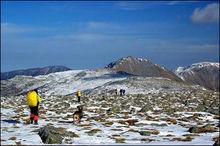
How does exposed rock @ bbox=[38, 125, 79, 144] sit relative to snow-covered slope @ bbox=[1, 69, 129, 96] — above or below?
below

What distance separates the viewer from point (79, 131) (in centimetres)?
2528

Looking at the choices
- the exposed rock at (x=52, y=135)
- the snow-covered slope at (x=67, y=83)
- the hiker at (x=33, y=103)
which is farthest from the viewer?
the snow-covered slope at (x=67, y=83)

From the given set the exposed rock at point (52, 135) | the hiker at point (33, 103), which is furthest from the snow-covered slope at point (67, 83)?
the exposed rock at point (52, 135)

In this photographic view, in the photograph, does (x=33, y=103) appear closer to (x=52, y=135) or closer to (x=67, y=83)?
(x=52, y=135)

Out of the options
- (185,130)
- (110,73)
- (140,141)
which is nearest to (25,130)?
(140,141)

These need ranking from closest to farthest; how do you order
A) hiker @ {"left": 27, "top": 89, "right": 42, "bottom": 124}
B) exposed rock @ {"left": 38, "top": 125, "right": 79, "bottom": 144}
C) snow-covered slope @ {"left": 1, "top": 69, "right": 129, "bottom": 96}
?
exposed rock @ {"left": 38, "top": 125, "right": 79, "bottom": 144}
hiker @ {"left": 27, "top": 89, "right": 42, "bottom": 124}
snow-covered slope @ {"left": 1, "top": 69, "right": 129, "bottom": 96}

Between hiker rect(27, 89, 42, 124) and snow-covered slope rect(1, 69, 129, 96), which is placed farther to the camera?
snow-covered slope rect(1, 69, 129, 96)

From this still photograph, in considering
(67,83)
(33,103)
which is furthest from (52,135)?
(67,83)

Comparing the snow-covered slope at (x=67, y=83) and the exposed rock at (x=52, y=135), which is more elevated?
the snow-covered slope at (x=67, y=83)

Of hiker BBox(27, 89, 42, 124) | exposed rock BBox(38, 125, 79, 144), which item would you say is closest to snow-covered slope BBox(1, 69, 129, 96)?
hiker BBox(27, 89, 42, 124)

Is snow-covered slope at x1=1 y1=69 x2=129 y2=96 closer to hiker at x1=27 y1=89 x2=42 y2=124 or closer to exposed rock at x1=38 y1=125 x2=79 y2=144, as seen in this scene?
hiker at x1=27 y1=89 x2=42 y2=124

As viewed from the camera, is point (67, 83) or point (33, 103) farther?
point (67, 83)

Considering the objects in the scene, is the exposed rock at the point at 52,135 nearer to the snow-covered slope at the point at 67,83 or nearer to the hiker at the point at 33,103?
the hiker at the point at 33,103

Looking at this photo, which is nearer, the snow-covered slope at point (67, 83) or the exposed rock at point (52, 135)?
the exposed rock at point (52, 135)
